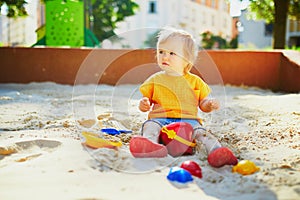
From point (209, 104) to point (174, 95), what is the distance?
0.22 metres

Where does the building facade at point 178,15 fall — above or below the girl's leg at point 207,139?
above

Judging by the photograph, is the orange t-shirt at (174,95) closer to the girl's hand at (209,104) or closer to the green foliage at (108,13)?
the girl's hand at (209,104)

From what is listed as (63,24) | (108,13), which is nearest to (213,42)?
(108,13)

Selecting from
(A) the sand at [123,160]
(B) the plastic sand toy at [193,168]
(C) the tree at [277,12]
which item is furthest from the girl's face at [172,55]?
(C) the tree at [277,12]

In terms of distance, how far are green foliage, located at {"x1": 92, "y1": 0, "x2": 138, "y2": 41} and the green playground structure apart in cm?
1125

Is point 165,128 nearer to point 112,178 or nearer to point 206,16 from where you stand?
point 112,178

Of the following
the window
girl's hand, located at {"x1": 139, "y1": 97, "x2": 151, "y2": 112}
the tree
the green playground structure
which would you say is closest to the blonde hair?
girl's hand, located at {"x1": 139, "y1": 97, "x2": 151, "y2": 112}

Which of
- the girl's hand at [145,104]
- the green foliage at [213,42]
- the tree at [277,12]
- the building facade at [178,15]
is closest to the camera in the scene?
the girl's hand at [145,104]

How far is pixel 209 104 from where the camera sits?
216cm

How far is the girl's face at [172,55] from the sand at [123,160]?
0.53 meters

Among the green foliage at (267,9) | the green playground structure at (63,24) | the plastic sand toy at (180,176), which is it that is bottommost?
the plastic sand toy at (180,176)

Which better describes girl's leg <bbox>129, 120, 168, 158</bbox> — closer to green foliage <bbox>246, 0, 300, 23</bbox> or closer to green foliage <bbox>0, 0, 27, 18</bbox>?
green foliage <bbox>0, 0, 27, 18</bbox>

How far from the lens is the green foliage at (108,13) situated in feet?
63.7

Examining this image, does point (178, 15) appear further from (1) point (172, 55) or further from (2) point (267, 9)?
(1) point (172, 55)
